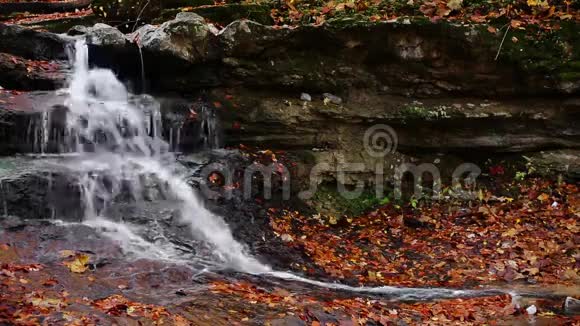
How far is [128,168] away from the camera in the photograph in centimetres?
831

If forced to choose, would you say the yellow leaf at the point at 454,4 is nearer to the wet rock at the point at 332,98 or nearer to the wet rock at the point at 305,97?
the wet rock at the point at 332,98

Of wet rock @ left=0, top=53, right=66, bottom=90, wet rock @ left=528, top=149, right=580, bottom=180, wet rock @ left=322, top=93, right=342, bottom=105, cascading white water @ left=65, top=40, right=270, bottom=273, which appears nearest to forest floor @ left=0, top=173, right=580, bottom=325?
wet rock @ left=528, top=149, right=580, bottom=180

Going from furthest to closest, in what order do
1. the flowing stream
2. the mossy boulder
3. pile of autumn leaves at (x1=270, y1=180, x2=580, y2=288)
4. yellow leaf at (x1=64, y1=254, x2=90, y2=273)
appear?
the mossy boulder, pile of autumn leaves at (x1=270, y1=180, x2=580, y2=288), the flowing stream, yellow leaf at (x1=64, y1=254, x2=90, y2=273)

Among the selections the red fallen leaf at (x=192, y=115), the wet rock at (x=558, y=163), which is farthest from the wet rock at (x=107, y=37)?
the wet rock at (x=558, y=163)

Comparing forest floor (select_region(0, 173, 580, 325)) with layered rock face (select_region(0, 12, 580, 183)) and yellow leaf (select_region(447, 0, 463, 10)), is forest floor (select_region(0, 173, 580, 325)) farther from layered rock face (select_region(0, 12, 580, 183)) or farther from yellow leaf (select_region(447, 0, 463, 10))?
yellow leaf (select_region(447, 0, 463, 10))

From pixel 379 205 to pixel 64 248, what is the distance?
18.8 ft

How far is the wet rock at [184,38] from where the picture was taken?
903 centimetres

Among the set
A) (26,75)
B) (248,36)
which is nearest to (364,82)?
(248,36)

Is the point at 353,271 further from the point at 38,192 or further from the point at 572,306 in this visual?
the point at 38,192

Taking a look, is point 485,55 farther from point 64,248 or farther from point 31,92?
point 31,92

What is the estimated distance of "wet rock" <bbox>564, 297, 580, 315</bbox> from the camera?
5489mm

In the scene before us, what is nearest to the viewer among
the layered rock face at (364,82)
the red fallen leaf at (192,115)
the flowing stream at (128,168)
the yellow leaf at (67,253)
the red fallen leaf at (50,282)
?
the red fallen leaf at (50,282)

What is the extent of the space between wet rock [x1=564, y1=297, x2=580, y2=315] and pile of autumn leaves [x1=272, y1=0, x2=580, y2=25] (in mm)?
5311

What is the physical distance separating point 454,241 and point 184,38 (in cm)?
600
